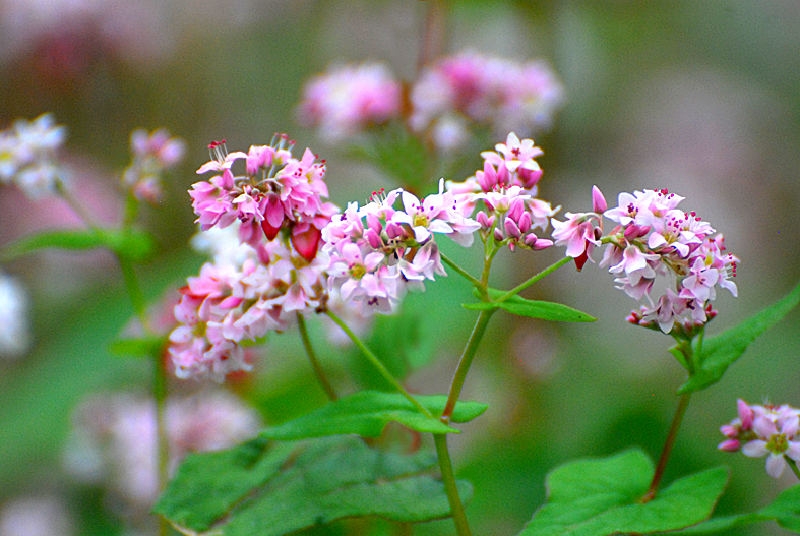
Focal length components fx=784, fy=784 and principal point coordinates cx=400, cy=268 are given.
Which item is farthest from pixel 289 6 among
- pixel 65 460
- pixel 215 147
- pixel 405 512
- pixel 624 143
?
pixel 405 512

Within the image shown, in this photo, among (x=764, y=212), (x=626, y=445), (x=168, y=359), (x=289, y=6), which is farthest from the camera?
(x=289, y=6)

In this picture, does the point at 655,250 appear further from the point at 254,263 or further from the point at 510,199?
the point at 254,263

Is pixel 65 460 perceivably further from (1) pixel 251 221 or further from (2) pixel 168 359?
(1) pixel 251 221

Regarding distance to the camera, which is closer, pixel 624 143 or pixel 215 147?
pixel 215 147

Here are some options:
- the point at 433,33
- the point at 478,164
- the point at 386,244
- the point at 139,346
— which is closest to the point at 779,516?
the point at 386,244

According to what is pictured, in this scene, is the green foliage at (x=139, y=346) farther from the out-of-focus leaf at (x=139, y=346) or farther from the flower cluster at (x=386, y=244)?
the flower cluster at (x=386, y=244)

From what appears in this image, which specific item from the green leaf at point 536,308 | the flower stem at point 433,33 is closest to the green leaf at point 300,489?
the green leaf at point 536,308

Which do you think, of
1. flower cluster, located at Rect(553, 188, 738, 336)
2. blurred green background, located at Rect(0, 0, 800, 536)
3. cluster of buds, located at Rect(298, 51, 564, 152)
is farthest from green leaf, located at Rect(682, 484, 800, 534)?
cluster of buds, located at Rect(298, 51, 564, 152)

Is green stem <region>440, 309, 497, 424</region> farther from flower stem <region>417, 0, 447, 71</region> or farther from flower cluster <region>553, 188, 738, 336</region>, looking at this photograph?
flower stem <region>417, 0, 447, 71</region>
